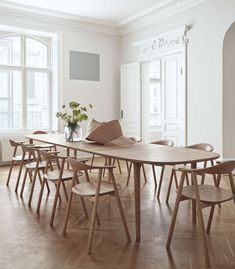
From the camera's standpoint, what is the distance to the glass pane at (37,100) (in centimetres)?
765

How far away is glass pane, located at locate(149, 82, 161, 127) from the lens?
29.6 feet

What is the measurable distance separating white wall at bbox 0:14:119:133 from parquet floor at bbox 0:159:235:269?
14.3ft

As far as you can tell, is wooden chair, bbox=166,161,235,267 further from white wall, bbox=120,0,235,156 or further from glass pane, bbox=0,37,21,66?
glass pane, bbox=0,37,21,66

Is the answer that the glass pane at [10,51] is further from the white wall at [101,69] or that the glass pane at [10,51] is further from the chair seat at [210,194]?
the chair seat at [210,194]

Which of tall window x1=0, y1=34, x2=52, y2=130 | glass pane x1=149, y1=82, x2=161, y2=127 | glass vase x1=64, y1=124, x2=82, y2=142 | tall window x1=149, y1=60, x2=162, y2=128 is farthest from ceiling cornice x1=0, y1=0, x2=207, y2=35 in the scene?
glass vase x1=64, y1=124, x2=82, y2=142

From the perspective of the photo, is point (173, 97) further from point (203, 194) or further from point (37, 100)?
point (203, 194)

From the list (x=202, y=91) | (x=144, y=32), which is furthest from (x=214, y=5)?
(x=144, y=32)

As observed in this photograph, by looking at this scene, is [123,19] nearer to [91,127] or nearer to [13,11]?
[13,11]

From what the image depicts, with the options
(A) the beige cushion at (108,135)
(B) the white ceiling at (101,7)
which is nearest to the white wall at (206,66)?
(B) the white ceiling at (101,7)

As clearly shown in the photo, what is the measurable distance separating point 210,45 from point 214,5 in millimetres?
696

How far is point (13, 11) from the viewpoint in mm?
6891

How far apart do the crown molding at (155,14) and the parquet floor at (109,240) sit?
4.22m

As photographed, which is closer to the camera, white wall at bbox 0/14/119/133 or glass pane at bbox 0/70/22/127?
glass pane at bbox 0/70/22/127

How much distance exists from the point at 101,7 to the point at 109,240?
5.54 meters
